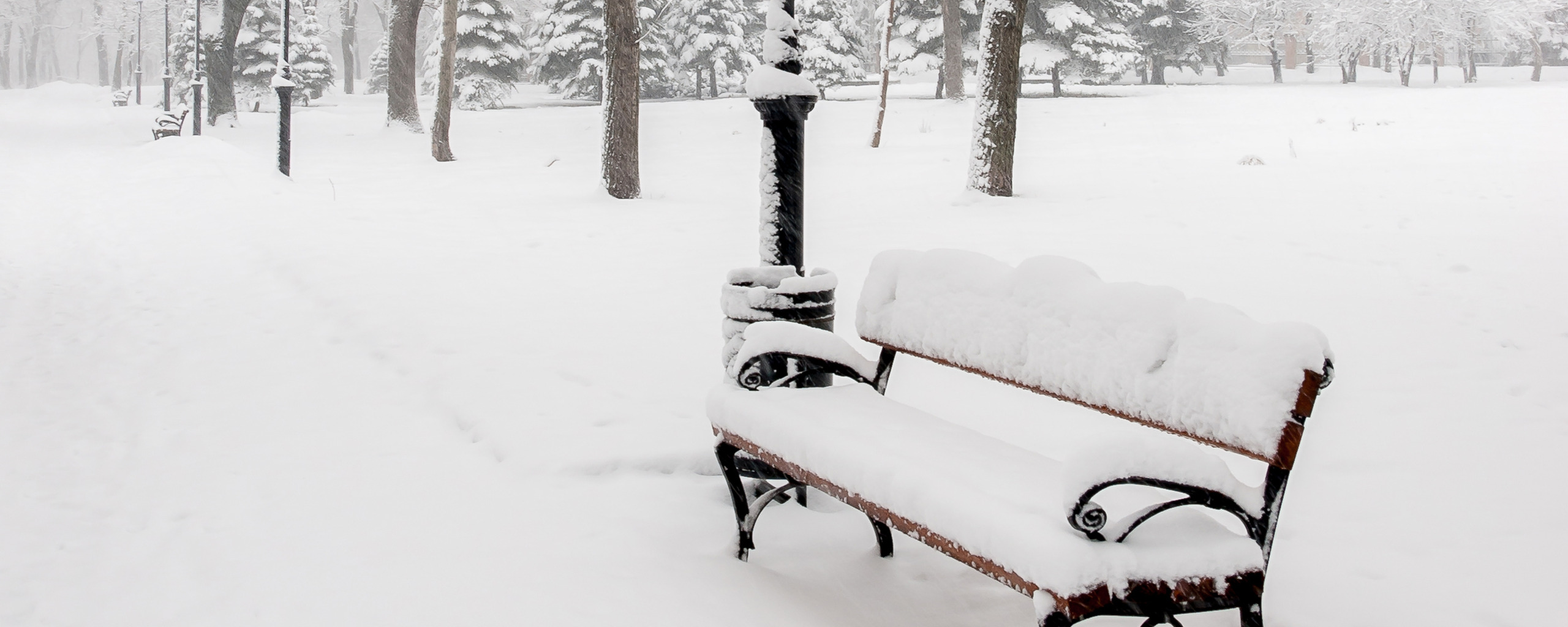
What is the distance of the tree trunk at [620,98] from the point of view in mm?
13656

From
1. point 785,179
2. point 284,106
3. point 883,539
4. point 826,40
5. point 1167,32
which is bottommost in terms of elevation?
point 883,539

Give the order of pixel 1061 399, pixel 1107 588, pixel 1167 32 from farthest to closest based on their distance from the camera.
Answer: pixel 1167 32 < pixel 1061 399 < pixel 1107 588

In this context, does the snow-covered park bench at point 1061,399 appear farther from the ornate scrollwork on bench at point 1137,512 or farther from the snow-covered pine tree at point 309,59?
the snow-covered pine tree at point 309,59

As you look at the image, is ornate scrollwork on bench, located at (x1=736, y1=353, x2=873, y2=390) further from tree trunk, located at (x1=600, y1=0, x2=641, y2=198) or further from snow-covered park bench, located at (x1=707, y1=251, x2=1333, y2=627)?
tree trunk, located at (x1=600, y1=0, x2=641, y2=198)

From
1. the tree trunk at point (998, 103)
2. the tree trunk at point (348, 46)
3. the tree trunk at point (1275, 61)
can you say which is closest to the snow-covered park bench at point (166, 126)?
the tree trunk at point (998, 103)

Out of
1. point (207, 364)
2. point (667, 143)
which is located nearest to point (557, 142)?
point (667, 143)

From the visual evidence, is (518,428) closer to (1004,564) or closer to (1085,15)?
(1004,564)

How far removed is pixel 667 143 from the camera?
24.8m

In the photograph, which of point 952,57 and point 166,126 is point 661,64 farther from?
point 166,126

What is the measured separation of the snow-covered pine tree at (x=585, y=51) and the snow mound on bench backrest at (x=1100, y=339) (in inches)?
1249

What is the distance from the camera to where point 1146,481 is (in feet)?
7.98

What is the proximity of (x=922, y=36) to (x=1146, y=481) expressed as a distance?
3156 centimetres

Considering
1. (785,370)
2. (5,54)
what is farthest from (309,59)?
(5,54)

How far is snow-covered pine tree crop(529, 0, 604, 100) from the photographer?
3653 cm
